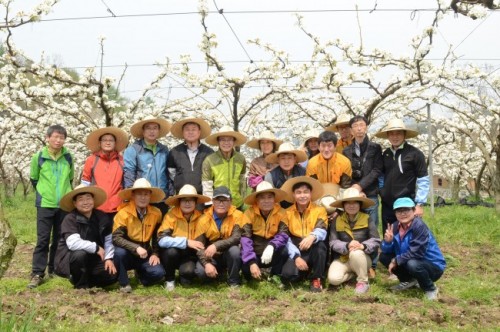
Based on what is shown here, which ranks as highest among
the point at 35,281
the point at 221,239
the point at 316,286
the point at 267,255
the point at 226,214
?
the point at 226,214

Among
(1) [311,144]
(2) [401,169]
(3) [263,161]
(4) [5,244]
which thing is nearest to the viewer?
(4) [5,244]

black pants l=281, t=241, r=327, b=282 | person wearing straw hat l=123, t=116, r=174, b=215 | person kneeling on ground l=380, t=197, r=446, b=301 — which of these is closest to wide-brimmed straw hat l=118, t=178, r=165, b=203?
person wearing straw hat l=123, t=116, r=174, b=215

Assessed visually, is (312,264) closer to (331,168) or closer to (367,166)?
(331,168)

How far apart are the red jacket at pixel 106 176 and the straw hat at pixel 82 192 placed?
0.23 m

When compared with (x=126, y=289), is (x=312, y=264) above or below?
above

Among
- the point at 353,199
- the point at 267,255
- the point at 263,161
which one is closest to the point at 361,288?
the point at 353,199

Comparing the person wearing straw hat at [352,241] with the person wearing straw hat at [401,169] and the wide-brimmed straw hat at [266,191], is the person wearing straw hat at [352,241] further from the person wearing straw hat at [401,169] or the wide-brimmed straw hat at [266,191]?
the wide-brimmed straw hat at [266,191]

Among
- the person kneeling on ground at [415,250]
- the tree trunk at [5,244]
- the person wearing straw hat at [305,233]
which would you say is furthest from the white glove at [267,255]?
the tree trunk at [5,244]

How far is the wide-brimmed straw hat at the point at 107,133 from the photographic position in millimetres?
6401

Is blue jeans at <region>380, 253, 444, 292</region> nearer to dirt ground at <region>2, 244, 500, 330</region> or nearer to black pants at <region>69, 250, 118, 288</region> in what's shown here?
dirt ground at <region>2, 244, 500, 330</region>

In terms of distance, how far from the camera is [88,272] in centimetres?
583

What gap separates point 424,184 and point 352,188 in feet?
2.91

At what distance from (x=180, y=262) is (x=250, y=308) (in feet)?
4.69

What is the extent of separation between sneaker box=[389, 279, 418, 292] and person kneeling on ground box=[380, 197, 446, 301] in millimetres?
39
